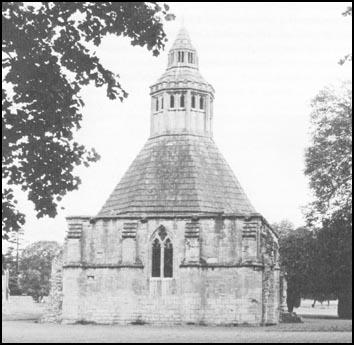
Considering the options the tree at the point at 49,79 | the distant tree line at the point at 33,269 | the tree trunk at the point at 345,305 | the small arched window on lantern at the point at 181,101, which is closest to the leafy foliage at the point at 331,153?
the small arched window on lantern at the point at 181,101

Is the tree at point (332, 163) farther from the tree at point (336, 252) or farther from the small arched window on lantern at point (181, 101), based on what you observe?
the small arched window on lantern at point (181, 101)

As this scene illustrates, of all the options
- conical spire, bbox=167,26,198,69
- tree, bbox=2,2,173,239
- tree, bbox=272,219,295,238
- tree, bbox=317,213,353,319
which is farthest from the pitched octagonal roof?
tree, bbox=272,219,295,238

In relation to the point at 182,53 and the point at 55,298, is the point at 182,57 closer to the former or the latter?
the point at 182,53

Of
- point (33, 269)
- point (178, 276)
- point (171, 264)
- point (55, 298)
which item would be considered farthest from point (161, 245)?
point (33, 269)

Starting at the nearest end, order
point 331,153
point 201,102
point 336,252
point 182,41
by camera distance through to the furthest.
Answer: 1. point 331,153
2. point 336,252
3. point 201,102
4. point 182,41

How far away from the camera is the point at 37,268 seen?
10488cm

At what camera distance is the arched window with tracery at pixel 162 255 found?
4341cm

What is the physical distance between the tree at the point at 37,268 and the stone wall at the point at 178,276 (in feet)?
139

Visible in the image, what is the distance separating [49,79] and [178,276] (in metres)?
26.2

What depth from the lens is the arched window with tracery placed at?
43.4m

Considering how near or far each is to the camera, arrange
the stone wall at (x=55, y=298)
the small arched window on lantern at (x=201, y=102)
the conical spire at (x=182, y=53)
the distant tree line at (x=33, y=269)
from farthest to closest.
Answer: the distant tree line at (x=33, y=269)
the conical spire at (x=182, y=53)
the small arched window on lantern at (x=201, y=102)
the stone wall at (x=55, y=298)

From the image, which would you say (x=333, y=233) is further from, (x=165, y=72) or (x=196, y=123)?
(x=165, y=72)

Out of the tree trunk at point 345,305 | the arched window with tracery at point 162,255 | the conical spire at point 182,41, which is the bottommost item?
the tree trunk at point 345,305

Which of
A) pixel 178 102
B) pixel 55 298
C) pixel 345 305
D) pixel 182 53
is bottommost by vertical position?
pixel 345 305
